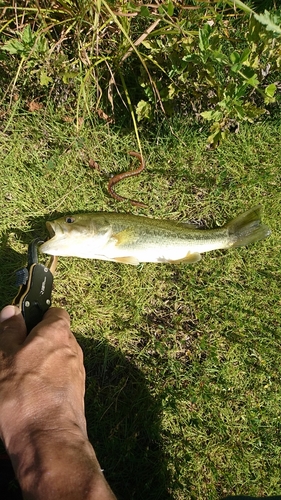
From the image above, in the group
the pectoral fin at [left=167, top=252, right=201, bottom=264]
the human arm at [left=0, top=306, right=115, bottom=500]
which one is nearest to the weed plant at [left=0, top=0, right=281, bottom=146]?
the pectoral fin at [left=167, top=252, right=201, bottom=264]

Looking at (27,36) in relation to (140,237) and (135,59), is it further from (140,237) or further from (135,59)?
(140,237)

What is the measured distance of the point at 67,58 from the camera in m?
3.72

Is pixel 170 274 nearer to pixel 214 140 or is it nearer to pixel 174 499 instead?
pixel 214 140

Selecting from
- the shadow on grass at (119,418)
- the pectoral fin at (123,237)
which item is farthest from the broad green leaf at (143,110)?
the shadow on grass at (119,418)

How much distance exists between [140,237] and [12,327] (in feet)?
4.54

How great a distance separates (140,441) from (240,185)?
270 centimetres

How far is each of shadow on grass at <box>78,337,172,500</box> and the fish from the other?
0.95 m

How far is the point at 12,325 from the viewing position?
2646mm

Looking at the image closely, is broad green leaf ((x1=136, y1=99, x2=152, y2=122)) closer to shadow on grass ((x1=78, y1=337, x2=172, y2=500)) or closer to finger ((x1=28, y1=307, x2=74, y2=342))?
finger ((x1=28, y1=307, x2=74, y2=342))

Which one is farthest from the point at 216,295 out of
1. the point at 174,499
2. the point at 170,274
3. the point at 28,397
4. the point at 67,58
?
the point at 67,58

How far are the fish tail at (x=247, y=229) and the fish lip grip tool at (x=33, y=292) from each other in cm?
177

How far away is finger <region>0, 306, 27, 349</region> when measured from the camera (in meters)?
2.57

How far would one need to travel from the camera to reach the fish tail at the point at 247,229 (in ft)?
12.6

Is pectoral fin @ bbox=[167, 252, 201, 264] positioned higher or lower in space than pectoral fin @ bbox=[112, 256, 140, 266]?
lower
